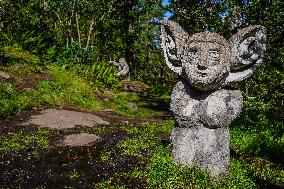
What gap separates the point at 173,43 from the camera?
7070 mm

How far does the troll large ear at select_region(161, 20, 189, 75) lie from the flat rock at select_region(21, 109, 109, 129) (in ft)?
16.9

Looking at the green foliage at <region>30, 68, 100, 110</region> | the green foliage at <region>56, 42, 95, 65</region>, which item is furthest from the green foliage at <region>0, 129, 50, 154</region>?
the green foliage at <region>56, 42, 95, 65</region>

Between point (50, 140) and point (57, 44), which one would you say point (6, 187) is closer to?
point (50, 140)

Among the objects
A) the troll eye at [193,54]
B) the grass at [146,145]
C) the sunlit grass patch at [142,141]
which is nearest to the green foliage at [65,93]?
the grass at [146,145]

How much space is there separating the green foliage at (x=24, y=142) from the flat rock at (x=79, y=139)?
0.48 m

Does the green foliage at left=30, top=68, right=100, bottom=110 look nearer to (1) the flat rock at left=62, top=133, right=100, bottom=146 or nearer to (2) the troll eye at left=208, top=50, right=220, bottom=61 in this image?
(1) the flat rock at left=62, top=133, right=100, bottom=146

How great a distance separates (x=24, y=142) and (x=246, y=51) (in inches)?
216

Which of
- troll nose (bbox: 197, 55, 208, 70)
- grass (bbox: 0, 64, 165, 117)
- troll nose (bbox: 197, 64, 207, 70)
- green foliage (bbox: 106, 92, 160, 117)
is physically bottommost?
green foliage (bbox: 106, 92, 160, 117)

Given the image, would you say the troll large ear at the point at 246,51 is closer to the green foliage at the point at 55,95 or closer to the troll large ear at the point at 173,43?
the troll large ear at the point at 173,43

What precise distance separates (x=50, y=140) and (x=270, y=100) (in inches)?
205

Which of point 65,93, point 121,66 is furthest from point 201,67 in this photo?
point 121,66

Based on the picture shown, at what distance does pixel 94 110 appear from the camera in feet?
49.5

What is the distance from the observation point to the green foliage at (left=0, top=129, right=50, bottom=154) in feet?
28.3

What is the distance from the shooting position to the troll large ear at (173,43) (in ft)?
22.7
